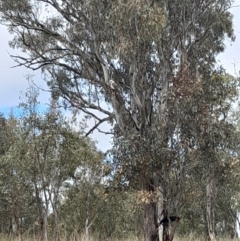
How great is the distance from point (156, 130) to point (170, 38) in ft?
9.83

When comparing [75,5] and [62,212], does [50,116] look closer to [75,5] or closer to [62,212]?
[75,5]

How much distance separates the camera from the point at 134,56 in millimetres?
11758

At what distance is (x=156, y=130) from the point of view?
11.0 metres

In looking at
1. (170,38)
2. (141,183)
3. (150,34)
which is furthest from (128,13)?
(141,183)

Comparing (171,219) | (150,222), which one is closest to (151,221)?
(150,222)

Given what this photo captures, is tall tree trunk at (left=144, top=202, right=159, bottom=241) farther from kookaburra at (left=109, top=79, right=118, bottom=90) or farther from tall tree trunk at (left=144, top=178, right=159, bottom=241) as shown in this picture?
kookaburra at (left=109, top=79, right=118, bottom=90)

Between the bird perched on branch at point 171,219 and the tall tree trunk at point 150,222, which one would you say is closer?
the bird perched on branch at point 171,219

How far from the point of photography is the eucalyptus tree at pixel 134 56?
36.2ft

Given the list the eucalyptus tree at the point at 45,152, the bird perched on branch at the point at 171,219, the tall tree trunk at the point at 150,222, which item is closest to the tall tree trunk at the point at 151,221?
the tall tree trunk at the point at 150,222

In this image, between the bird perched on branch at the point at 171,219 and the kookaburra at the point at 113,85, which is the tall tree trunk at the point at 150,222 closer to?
the bird perched on branch at the point at 171,219

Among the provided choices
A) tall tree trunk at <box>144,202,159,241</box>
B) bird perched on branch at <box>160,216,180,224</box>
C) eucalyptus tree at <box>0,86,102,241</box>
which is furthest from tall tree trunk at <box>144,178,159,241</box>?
eucalyptus tree at <box>0,86,102,241</box>

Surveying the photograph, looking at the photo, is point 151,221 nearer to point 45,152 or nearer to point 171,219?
point 171,219

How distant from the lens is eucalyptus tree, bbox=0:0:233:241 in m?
11.0

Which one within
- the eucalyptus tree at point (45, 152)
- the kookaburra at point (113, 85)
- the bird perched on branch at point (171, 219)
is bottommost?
the bird perched on branch at point (171, 219)
